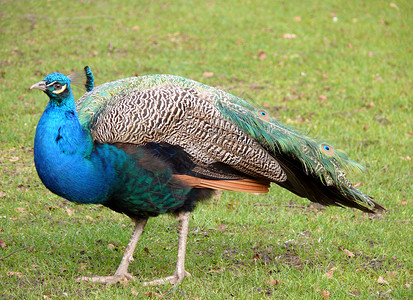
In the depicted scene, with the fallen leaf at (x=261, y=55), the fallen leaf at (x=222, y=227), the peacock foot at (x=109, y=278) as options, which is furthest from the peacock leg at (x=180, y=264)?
the fallen leaf at (x=261, y=55)

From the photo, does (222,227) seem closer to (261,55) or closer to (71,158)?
(71,158)

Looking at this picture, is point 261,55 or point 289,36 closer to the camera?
point 261,55

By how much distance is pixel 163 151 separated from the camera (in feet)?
13.7

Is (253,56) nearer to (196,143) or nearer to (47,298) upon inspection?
(196,143)

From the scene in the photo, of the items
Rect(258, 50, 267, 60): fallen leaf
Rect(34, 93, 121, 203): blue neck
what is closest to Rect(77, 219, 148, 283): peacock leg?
Rect(34, 93, 121, 203): blue neck

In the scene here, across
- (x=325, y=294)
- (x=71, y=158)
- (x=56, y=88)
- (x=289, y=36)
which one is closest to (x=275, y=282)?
(x=325, y=294)

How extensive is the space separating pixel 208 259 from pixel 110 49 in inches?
261

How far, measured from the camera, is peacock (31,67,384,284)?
4020 mm

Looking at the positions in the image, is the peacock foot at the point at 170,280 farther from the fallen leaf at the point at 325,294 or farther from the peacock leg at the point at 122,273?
the fallen leaf at the point at 325,294

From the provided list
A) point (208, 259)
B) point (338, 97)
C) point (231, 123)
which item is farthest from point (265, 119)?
point (338, 97)

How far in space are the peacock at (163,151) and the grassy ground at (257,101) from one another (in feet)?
1.65

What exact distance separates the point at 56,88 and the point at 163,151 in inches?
35.9

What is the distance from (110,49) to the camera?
416 inches

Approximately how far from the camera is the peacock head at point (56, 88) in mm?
4020
